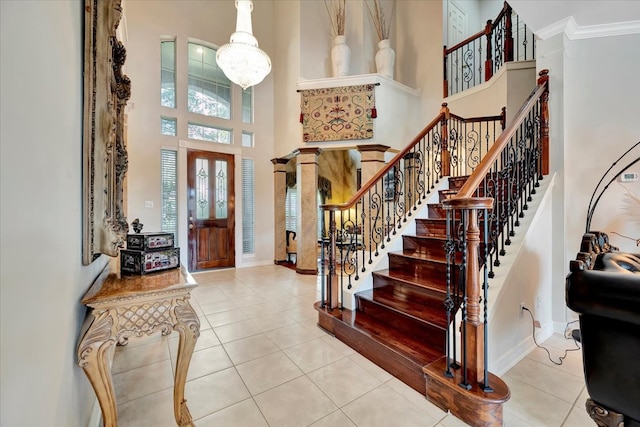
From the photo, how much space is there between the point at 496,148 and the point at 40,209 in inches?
101

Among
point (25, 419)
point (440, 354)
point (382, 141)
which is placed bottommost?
point (440, 354)

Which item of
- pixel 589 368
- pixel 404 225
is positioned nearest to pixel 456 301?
pixel 589 368

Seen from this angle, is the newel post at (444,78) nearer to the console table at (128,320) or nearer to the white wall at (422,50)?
the white wall at (422,50)

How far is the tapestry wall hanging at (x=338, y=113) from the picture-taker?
5113 mm

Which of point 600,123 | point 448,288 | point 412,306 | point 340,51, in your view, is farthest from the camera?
point 340,51

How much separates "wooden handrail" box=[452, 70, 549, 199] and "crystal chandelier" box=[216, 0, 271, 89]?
314 cm

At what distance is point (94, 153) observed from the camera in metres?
1.25

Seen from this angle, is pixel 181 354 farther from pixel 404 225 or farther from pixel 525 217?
pixel 525 217

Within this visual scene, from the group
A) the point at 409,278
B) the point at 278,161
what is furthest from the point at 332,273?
the point at 278,161

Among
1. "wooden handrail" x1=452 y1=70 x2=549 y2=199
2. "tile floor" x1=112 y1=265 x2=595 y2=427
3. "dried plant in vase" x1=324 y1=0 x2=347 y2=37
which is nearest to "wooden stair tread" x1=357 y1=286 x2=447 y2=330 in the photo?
"tile floor" x1=112 y1=265 x2=595 y2=427

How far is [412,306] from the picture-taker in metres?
2.39

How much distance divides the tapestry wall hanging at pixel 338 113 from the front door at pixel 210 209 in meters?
1.87

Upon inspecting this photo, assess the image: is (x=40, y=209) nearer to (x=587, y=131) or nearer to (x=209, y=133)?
(x=587, y=131)

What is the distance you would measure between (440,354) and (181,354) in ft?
5.52
